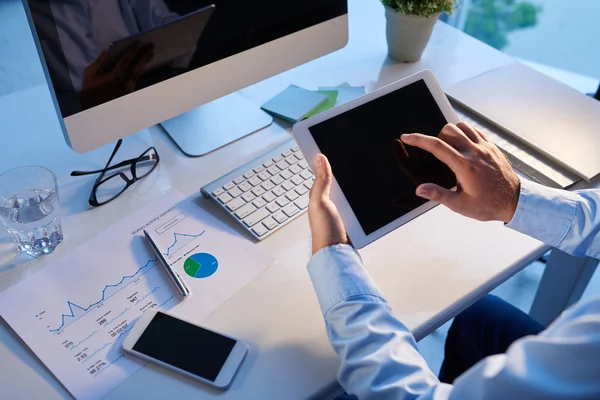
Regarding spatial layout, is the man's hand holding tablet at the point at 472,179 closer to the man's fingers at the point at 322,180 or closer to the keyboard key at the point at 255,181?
the man's fingers at the point at 322,180

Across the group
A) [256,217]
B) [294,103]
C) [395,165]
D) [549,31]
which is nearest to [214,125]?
[294,103]

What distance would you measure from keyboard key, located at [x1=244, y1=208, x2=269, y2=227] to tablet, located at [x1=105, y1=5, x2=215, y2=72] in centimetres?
26

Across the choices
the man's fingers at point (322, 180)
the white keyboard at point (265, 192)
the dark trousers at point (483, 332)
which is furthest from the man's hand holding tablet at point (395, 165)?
the dark trousers at point (483, 332)

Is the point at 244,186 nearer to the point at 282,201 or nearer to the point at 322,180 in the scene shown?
the point at 282,201

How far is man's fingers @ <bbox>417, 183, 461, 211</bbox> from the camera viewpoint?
0.74 meters

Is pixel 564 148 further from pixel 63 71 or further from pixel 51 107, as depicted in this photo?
pixel 51 107

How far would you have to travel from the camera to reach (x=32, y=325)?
2.16 ft

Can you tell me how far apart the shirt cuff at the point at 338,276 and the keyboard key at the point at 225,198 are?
0.19m

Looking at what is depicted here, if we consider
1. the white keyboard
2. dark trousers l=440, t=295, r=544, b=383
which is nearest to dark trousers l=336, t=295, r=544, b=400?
dark trousers l=440, t=295, r=544, b=383

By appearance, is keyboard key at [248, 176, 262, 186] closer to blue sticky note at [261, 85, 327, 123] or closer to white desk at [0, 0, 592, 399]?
white desk at [0, 0, 592, 399]

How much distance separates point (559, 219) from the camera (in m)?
0.77

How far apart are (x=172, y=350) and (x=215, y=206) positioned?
255 mm

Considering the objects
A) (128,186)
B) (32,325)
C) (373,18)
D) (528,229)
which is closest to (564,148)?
(528,229)

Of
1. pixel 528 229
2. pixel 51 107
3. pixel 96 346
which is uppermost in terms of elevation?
pixel 51 107
